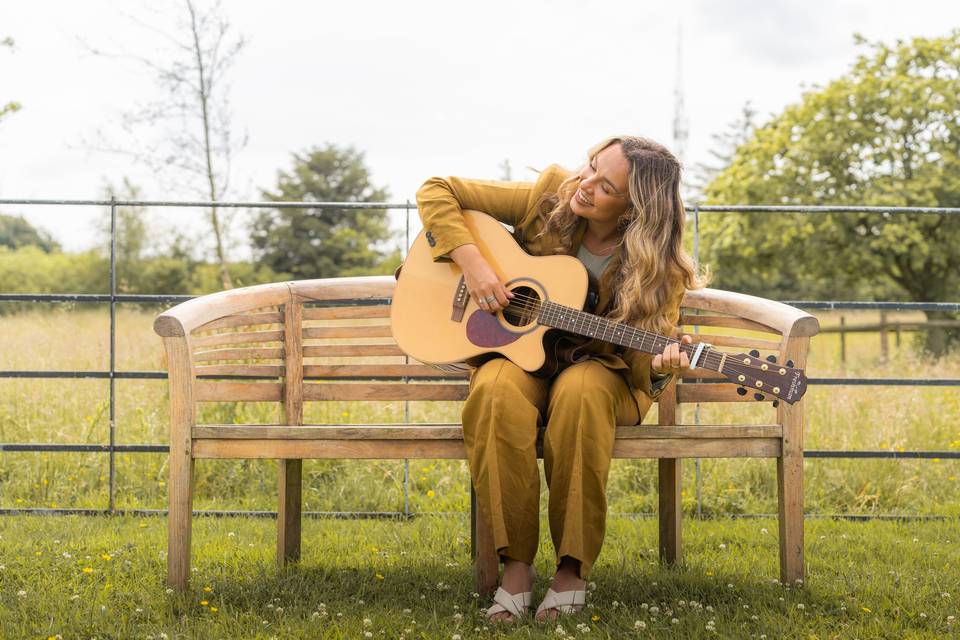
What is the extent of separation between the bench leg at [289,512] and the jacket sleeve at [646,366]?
1174 millimetres

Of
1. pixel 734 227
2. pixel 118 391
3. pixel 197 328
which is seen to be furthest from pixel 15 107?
pixel 734 227

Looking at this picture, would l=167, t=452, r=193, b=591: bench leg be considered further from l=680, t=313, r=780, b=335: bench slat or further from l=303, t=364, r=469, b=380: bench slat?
l=680, t=313, r=780, b=335: bench slat

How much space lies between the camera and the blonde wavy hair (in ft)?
8.98

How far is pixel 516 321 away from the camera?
2.87 m

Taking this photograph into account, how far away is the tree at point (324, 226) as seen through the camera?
2195 cm

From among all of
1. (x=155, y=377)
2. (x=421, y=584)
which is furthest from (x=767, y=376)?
(x=155, y=377)

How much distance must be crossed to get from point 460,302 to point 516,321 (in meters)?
0.18

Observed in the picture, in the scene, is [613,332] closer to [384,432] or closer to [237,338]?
[384,432]

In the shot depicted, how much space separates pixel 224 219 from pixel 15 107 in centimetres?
564

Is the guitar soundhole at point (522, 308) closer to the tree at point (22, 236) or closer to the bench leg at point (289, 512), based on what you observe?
the bench leg at point (289, 512)

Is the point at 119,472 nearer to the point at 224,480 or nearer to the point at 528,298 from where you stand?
the point at 224,480

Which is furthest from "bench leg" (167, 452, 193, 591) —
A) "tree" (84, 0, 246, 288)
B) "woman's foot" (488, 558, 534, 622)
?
"tree" (84, 0, 246, 288)

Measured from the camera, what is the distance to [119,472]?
179 inches

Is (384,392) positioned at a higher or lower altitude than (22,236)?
lower
